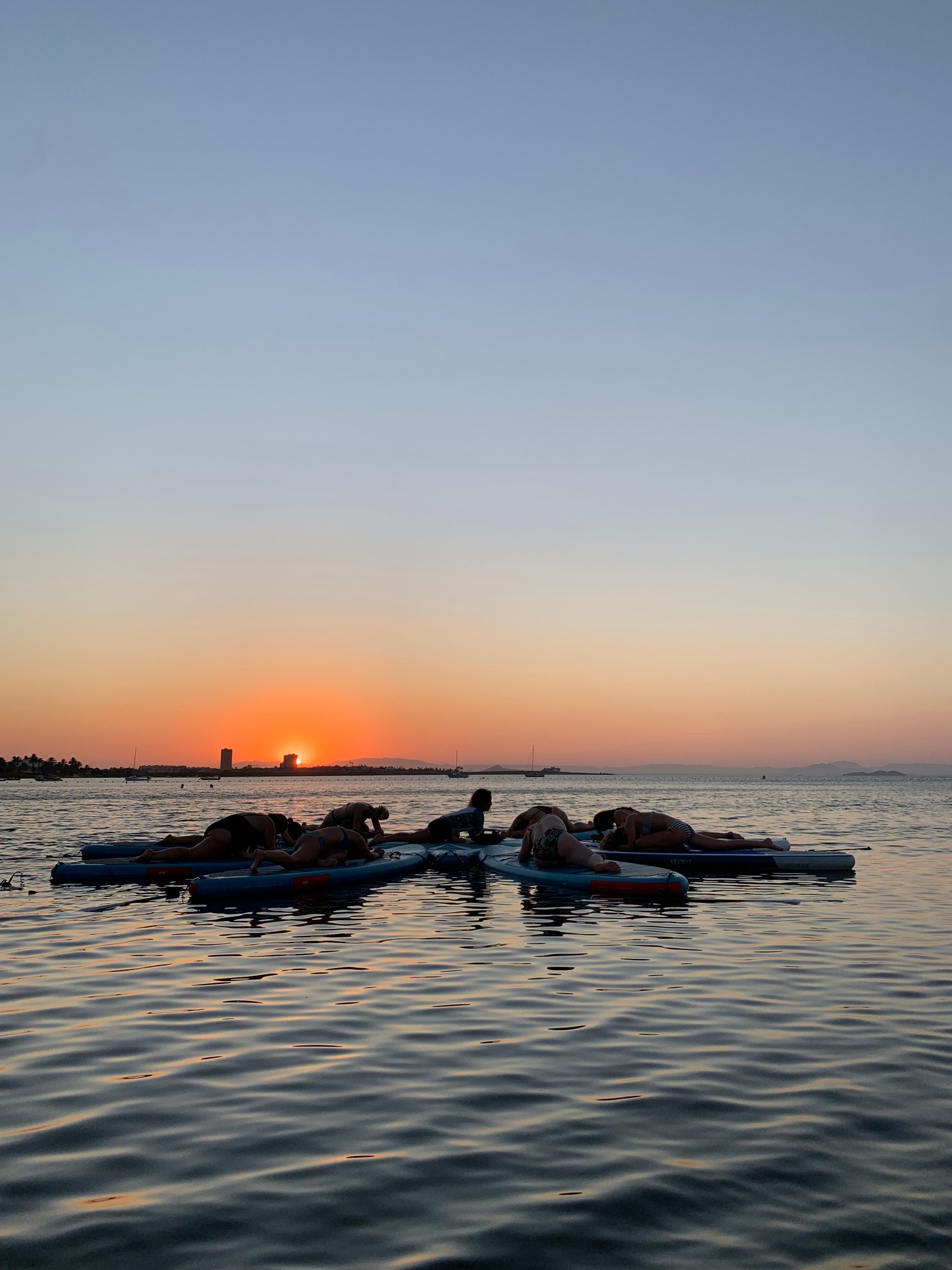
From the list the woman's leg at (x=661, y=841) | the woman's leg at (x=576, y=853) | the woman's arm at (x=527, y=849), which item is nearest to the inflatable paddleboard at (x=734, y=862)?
the woman's leg at (x=661, y=841)

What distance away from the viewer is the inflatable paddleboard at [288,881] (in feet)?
55.6

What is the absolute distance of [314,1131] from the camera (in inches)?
231

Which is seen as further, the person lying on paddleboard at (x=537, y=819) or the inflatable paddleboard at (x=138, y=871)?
the person lying on paddleboard at (x=537, y=819)

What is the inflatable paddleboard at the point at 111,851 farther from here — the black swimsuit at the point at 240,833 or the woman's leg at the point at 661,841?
the woman's leg at the point at 661,841

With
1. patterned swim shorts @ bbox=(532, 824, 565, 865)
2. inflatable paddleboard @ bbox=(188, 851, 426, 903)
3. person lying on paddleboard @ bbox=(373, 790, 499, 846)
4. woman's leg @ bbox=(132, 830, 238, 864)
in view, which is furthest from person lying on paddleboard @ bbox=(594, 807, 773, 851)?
woman's leg @ bbox=(132, 830, 238, 864)

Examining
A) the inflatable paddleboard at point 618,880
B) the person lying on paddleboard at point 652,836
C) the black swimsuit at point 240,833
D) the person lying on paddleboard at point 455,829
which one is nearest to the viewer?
the inflatable paddleboard at point 618,880

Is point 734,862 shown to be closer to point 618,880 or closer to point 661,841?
point 661,841

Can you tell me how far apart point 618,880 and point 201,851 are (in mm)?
8349

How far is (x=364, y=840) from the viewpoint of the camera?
20.7 metres

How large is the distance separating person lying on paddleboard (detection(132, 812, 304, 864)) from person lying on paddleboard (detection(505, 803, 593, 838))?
5.12 meters

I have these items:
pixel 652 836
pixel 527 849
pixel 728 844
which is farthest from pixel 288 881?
pixel 728 844

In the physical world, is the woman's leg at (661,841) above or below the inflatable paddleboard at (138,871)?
above

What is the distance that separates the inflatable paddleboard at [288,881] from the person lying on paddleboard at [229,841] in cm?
82

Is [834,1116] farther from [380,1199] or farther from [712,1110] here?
[380,1199]
